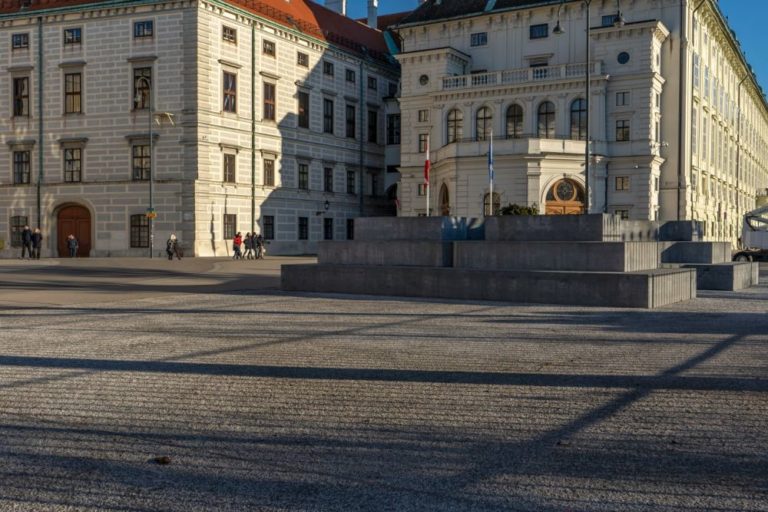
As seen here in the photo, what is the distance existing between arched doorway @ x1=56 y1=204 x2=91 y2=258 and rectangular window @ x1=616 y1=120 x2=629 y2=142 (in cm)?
3156

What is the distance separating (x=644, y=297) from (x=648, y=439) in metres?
10.6

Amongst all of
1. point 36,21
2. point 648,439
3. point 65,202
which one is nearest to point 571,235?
point 648,439

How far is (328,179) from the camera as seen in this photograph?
55.9m

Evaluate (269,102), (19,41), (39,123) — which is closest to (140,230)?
(39,123)

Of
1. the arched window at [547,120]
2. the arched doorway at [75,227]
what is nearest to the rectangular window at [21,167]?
the arched doorway at [75,227]

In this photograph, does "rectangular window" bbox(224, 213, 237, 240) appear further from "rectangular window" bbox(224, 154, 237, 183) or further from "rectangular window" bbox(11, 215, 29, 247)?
"rectangular window" bbox(11, 215, 29, 247)

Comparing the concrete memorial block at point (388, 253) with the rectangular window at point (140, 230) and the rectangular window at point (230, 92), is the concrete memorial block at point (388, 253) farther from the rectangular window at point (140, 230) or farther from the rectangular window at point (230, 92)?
the rectangular window at point (230, 92)

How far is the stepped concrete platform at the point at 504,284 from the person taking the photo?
1602 centimetres

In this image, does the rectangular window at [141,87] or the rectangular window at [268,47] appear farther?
the rectangular window at [268,47]

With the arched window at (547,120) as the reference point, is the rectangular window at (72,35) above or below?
above

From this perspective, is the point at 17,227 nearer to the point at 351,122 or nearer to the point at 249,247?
the point at 249,247

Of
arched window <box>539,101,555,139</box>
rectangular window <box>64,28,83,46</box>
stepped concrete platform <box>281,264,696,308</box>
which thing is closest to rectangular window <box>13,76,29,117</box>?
rectangular window <box>64,28,83,46</box>

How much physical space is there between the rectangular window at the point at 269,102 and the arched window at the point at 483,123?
12.9 metres

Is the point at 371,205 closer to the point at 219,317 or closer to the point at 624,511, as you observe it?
the point at 219,317
